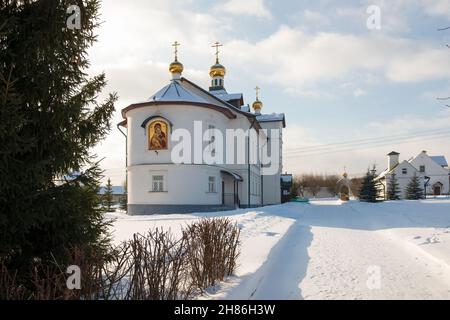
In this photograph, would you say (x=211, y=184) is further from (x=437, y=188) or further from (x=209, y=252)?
(x=437, y=188)

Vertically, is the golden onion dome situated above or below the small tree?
above

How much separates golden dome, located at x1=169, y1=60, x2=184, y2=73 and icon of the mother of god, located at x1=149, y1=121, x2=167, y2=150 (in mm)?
6515

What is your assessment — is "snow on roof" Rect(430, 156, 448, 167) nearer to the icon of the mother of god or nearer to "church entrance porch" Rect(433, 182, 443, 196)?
"church entrance porch" Rect(433, 182, 443, 196)

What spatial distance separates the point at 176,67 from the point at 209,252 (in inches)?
981

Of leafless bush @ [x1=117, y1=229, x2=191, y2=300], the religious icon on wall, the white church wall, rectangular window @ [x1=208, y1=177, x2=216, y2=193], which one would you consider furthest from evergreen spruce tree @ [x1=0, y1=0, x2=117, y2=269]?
rectangular window @ [x1=208, y1=177, x2=216, y2=193]

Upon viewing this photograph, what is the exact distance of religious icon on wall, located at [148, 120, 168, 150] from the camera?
23828 mm

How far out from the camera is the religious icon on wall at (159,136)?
23.8 meters

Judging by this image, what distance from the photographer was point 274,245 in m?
9.03

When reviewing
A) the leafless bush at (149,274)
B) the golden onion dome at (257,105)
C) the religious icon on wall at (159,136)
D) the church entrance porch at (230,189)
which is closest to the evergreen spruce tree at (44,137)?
the leafless bush at (149,274)

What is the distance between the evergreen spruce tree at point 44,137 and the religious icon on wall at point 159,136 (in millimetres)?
18488

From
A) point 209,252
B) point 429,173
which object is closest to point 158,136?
point 209,252

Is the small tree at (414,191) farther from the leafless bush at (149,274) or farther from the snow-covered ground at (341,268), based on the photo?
the leafless bush at (149,274)
